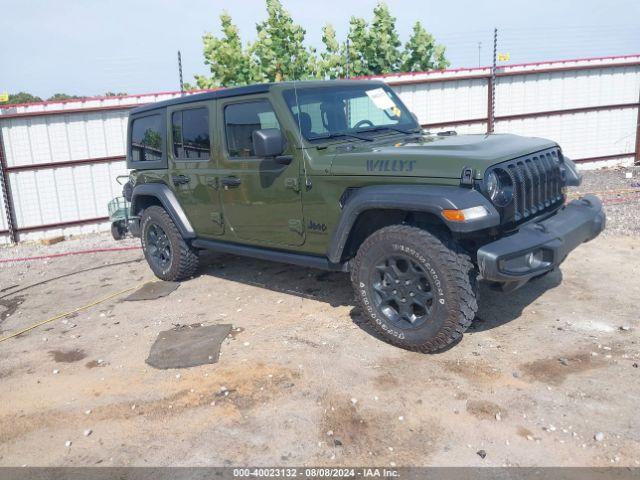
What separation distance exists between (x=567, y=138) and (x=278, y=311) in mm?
9768

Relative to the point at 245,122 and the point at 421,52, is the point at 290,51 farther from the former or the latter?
the point at 245,122

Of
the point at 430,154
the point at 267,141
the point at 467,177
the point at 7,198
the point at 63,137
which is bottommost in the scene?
the point at 7,198

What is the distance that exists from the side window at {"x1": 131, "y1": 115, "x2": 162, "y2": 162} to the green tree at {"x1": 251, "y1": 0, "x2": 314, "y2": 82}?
968 cm

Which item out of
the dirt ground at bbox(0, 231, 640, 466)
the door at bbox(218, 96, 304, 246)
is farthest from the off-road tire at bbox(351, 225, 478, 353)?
the door at bbox(218, 96, 304, 246)

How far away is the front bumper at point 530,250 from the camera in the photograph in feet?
10.8

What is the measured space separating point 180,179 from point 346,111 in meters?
1.96

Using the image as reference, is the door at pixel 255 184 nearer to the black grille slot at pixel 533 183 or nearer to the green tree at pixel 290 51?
the black grille slot at pixel 533 183

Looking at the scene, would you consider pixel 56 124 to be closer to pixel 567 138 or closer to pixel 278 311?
pixel 278 311

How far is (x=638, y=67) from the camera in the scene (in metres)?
12.1

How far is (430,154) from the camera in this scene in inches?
142

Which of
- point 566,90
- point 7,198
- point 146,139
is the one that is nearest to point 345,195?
point 146,139

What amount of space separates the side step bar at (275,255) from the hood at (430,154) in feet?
2.50

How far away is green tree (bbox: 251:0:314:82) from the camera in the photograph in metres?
15.4

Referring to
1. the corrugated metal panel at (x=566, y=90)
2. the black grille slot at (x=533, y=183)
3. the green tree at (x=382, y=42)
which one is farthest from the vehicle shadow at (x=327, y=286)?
the green tree at (x=382, y=42)
